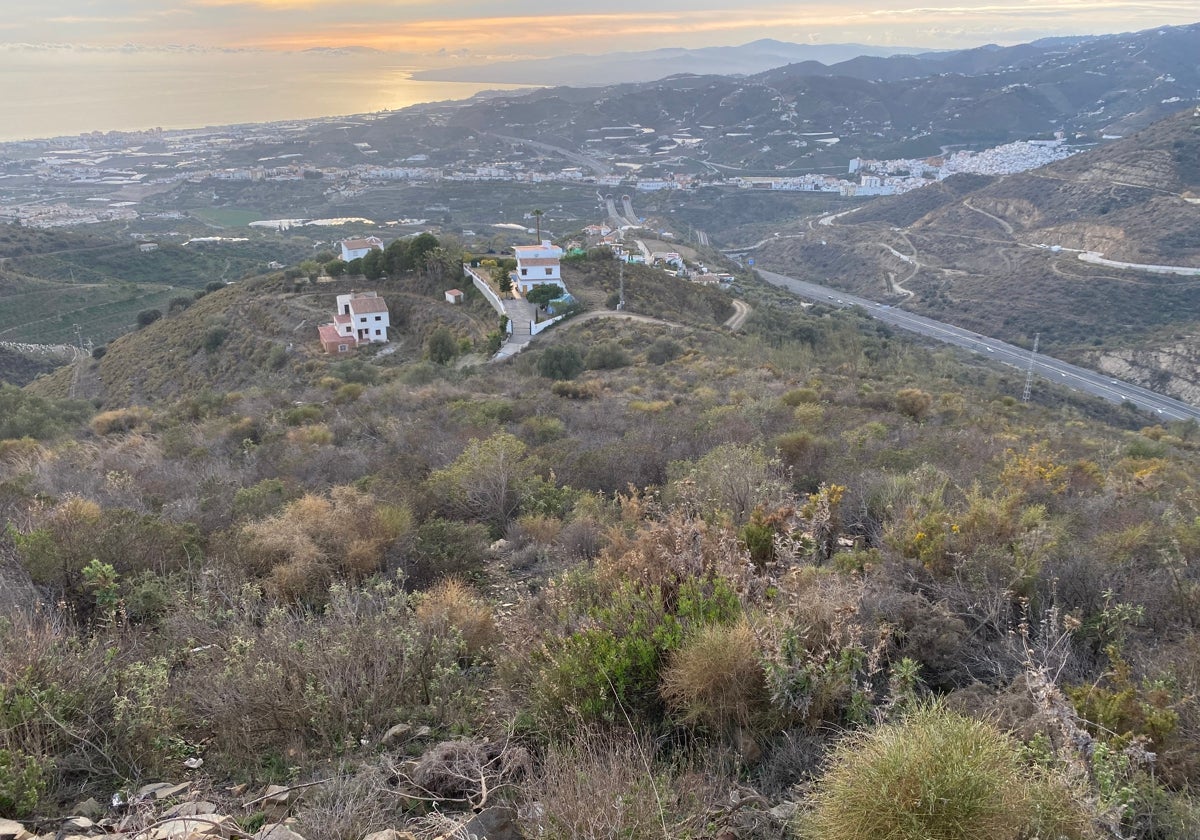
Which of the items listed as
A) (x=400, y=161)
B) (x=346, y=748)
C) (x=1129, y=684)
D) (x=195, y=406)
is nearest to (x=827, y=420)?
(x=1129, y=684)

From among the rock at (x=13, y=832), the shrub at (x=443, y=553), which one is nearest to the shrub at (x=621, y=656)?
the rock at (x=13, y=832)

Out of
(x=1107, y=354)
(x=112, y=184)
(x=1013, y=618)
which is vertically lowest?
(x=1107, y=354)

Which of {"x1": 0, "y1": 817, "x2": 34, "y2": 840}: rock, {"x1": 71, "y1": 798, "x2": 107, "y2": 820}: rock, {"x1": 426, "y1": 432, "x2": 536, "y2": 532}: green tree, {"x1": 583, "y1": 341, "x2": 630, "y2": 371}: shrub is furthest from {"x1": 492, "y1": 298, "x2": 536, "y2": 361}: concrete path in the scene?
{"x1": 0, "y1": 817, "x2": 34, "y2": 840}: rock

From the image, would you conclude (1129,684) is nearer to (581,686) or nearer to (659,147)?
(581,686)

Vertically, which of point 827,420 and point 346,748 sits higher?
point 346,748

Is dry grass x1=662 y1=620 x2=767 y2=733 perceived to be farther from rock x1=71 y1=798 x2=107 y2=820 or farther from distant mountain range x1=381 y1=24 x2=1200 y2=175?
distant mountain range x1=381 y1=24 x2=1200 y2=175

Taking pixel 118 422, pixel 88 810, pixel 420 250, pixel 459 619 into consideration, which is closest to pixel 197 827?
pixel 88 810

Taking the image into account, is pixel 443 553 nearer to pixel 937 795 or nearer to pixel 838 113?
pixel 937 795

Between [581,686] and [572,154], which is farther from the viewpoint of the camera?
[572,154]
